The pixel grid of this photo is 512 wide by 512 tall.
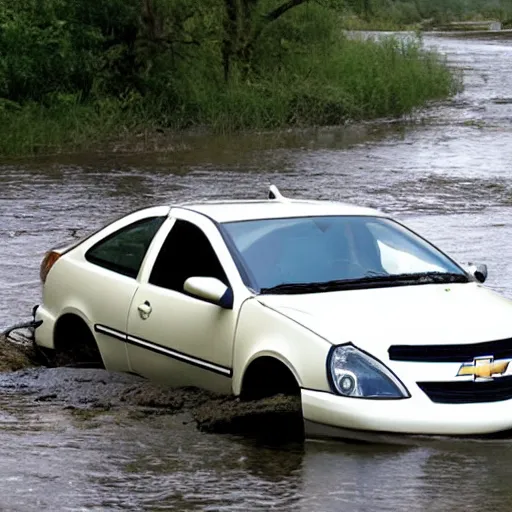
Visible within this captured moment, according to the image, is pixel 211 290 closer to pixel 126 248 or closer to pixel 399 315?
pixel 399 315

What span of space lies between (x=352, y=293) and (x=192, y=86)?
2258 cm

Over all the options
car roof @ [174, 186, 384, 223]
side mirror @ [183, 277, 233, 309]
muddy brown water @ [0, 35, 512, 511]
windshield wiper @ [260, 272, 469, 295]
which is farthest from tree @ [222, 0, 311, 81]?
side mirror @ [183, 277, 233, 309]

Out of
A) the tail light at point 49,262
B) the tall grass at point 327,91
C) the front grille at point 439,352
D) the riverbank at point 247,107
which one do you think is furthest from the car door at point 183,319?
the tall grass at point 327,91

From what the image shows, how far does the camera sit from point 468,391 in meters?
6.43

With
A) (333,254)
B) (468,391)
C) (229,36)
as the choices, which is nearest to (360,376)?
(468,391)

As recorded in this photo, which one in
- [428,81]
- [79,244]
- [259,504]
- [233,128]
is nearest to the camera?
[259,504]

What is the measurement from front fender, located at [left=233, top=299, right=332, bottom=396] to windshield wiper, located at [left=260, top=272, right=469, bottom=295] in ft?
0.83

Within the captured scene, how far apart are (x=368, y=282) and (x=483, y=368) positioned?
3.51 feet

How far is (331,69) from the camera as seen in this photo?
3306 cm

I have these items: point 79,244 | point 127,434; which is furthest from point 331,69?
point 127,434

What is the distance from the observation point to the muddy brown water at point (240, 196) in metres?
5.80

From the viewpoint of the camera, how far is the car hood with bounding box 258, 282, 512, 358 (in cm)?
648

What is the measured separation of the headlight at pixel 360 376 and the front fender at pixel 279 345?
52 mm

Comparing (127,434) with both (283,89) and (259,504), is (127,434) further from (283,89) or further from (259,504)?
(283,89)
